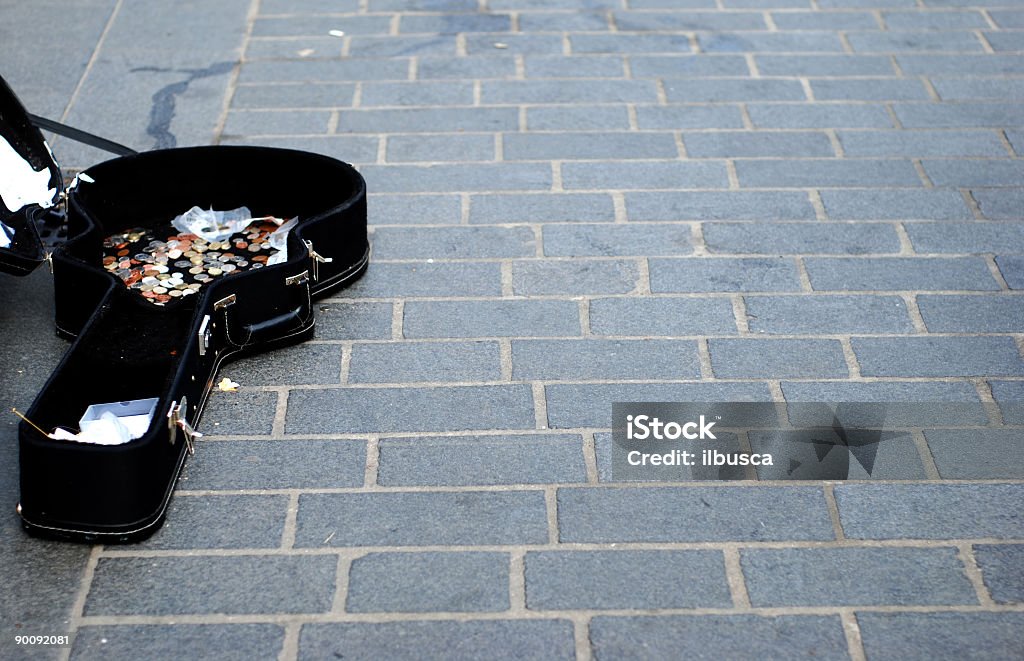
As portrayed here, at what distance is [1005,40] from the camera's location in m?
4.61

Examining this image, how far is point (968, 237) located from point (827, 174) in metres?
0.52

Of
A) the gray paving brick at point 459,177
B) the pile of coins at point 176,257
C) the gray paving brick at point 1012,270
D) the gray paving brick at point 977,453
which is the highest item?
the gray paving brick at point 1012,270

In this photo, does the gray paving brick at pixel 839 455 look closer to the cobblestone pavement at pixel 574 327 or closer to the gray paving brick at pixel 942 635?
the cobblestone pavement at pixel 574 327

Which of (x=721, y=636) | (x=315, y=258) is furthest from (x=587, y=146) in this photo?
(x=721, y=636)

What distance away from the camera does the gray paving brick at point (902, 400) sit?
2725 millimetres

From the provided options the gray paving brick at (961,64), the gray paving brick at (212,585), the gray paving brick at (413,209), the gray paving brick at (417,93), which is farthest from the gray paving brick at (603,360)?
the gray paving brick at (961,64)

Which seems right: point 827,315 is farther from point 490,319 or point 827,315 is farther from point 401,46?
point 401,46

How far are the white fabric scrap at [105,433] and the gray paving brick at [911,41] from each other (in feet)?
10.9

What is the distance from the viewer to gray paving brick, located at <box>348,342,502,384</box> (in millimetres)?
2846

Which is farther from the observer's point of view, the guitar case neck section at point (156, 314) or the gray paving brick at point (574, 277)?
the gray paving brick at point (574, 277)

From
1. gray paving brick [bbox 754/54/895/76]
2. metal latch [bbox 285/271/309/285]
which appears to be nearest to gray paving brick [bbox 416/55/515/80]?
gray paving brick [bbox 754/54/895/76]

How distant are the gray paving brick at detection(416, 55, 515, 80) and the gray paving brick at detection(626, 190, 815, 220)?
1018mm

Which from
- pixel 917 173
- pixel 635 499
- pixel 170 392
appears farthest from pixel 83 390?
pixel 917 173

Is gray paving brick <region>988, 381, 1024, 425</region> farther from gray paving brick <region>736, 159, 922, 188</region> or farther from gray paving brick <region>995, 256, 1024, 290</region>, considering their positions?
gray paving brick <region>736, 159, 922, 188</region>
